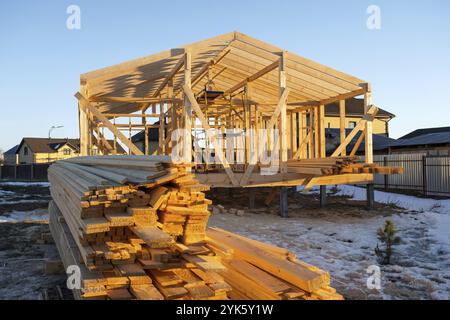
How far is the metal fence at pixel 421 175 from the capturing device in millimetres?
16156

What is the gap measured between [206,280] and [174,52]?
30.4ft

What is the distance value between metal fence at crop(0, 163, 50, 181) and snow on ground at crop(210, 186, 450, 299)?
28882 millimetres

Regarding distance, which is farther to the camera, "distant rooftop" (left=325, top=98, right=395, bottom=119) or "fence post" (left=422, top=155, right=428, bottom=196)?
"distant rooftop" (left=325, top=98, right=395, bottom=119)

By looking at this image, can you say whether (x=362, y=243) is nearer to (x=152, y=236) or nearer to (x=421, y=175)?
(x=152, y=236)

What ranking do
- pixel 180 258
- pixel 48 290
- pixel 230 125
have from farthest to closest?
pixel 230 125 → pixel 48 290 → pixel 180 258

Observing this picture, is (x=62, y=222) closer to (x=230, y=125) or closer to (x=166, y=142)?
(x=166, y=142)

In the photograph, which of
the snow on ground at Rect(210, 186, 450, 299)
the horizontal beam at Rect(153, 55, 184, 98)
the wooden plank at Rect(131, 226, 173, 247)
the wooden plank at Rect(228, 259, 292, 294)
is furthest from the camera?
the horizontal beam at Rect(153, 55, 184, 98)

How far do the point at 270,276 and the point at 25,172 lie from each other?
3832 centimetres

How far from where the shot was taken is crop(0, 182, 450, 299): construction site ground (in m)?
5.95

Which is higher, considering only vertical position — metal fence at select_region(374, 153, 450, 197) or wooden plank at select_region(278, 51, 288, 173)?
wooden plank at select_region(278, 51, 288, 173)

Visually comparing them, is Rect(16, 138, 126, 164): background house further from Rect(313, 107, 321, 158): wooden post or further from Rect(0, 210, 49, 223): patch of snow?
Rect(313, 107, 321, 158): wooden post

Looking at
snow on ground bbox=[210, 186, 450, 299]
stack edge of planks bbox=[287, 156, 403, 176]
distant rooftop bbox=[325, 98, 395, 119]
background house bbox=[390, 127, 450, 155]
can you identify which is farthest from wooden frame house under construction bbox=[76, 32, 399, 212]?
distant rooftop bbox=[325, 98, 395, 119]

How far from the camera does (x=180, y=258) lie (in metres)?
3.89
